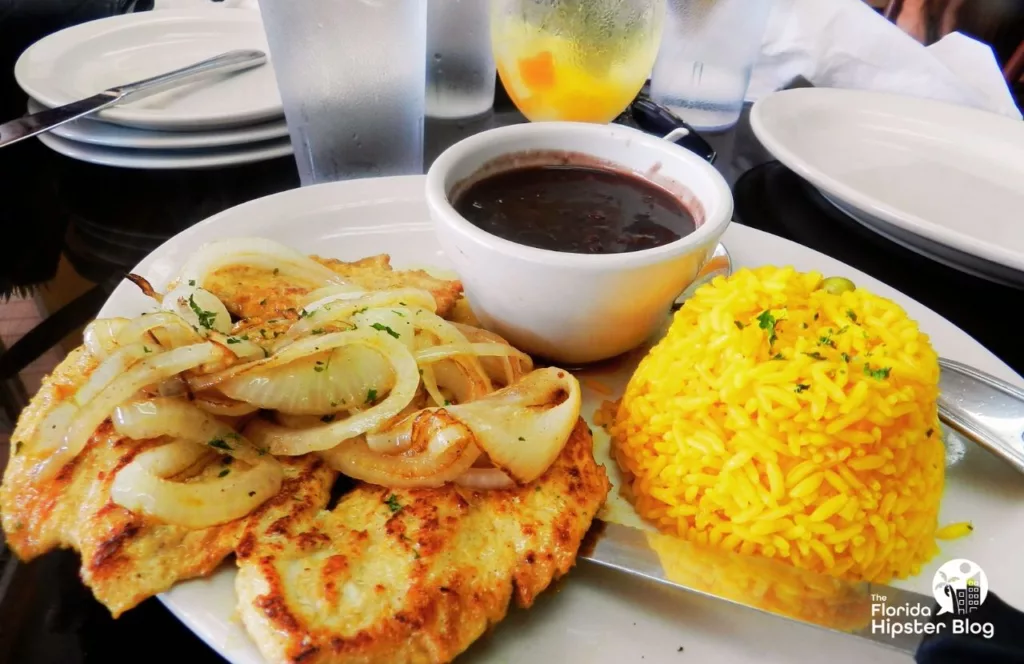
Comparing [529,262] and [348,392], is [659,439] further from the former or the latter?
[348,392]

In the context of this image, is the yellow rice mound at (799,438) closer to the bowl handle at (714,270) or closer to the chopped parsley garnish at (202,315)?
the bowl handle at (714,270)

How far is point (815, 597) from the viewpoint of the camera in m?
1.37

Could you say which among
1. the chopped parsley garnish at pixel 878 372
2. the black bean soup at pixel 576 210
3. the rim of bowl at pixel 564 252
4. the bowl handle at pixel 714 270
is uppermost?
the rim of bowl at pixel 564 252

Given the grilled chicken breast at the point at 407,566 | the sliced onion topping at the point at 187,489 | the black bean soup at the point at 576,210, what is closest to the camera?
the grilled chicken breast at the point at 407,566

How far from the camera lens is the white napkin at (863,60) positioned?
13.4 ft

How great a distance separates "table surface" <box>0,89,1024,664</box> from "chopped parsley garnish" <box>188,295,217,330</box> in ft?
1.94

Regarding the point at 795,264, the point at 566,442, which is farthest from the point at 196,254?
the point at 795,264

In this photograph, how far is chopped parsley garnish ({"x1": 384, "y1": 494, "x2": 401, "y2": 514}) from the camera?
1436mm

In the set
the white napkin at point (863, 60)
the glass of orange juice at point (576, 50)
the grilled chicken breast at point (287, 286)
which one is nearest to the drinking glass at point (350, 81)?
the glass of orange juice at point (576, 50)

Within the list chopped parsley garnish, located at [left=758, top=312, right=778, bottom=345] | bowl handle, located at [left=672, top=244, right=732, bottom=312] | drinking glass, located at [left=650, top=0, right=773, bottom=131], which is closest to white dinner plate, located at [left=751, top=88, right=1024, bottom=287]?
drinking glass, located at [left=650, top=0, right=773, bottom=131]

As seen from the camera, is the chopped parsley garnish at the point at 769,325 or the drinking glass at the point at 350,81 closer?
the chopped parsley garnish at the point at 769,325

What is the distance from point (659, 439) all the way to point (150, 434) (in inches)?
45.9

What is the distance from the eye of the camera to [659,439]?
171 centimetres

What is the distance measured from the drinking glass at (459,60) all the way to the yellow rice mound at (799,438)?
2.36 metres
